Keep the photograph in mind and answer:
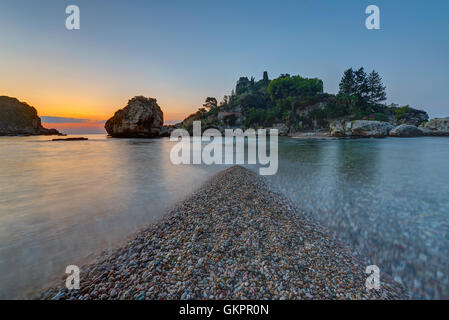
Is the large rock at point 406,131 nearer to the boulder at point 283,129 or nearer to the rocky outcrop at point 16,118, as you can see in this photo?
the boulder at point 283,129

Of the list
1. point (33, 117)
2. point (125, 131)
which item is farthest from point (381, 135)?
point (33, 117)

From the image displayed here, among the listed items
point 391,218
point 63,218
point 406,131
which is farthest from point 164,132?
point 406,131

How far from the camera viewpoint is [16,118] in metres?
72.6

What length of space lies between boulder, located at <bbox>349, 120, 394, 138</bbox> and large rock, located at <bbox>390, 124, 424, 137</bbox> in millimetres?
1439

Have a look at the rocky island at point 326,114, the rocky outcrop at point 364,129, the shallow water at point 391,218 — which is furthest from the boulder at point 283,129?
the shallow water at point 391,218

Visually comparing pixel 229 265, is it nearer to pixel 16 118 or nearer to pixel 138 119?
pixel 138 119

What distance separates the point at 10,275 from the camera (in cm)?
241

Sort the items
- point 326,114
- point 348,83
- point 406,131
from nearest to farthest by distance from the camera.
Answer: point 406,131 < point 326,114 < point 348,83

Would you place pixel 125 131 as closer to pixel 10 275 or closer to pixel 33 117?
pixel 10 275

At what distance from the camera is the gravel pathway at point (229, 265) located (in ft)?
6.27

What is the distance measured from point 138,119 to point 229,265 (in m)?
55.2

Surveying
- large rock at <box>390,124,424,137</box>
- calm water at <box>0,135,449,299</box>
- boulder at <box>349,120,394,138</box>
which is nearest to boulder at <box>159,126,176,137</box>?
calm water at <box>0,135,449,299</box>

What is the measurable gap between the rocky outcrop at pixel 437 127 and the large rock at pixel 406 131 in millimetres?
1704

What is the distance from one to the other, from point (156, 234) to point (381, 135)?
174 feet
